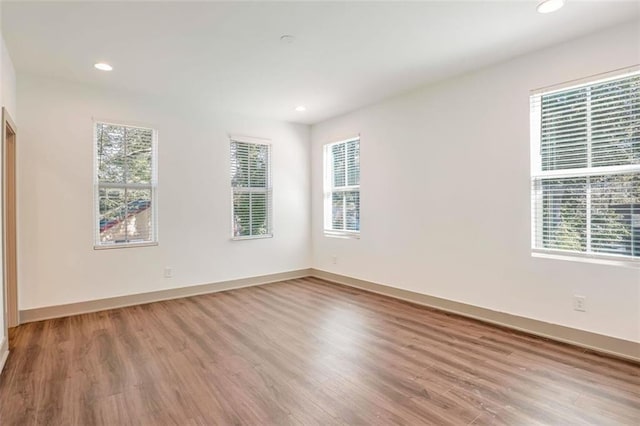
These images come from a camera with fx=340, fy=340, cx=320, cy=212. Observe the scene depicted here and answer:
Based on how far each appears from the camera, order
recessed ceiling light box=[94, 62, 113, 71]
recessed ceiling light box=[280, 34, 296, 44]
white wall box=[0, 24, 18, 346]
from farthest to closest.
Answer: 1. recessed ceiling light box=[94, 62, 113, 71]
2. recessed ceiling light box=[280, 34, 296, 44]
3. white wall box=[0, 24, 18, 346]

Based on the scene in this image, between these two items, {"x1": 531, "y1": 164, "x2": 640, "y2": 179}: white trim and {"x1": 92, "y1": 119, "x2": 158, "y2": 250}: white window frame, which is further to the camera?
{"x1": 92, "y1": 119, "x2": 158, "y2": 250}: white window frame

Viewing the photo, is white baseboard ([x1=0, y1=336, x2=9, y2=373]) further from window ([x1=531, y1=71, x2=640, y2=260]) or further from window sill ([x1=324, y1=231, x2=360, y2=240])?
window ([x1=531, y1=71, x2=640, y2=260])

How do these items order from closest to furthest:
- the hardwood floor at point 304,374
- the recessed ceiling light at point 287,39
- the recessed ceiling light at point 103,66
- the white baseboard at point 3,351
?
the hardwood floor at point 304,374 < the white baseboard at point 3,351 < the recessed ceiling light at point 287,39 < the recessed ceiling light at point 103,66

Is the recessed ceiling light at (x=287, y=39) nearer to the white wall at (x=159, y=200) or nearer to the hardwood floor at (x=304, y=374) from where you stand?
the white wall at (x=159, y=200)

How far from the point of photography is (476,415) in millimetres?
2018

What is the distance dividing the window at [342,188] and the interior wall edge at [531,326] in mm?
1154

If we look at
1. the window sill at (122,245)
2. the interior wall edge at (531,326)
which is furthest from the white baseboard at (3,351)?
the interior wall edge at (531,326)

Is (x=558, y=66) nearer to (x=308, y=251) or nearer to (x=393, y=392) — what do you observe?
(x=393, y=392)

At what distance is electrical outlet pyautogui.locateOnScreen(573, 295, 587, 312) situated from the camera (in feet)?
9.71

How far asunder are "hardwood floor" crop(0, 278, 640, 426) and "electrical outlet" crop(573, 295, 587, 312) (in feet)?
1.12

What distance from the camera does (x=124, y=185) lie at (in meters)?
4.42

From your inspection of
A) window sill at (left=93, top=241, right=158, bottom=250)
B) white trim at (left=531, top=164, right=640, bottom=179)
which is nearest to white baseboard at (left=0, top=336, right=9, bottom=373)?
window sill at (left=93, top=241, right=158, bottom=250)

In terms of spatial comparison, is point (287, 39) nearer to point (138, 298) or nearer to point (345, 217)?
point (345, 217)

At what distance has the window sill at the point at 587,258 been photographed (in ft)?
9.11
